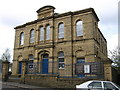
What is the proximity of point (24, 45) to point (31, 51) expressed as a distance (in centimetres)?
232

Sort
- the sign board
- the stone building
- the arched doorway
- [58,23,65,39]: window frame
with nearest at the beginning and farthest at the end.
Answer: the sign board, the stone building, the arched doorway, [58,23,65,39]: window frame

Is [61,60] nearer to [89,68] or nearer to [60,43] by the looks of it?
[60,43]

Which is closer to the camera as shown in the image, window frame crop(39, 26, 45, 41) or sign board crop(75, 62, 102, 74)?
sign board crop(75, 62, 102, 74)

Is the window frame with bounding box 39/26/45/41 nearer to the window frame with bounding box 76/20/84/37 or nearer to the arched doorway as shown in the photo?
the arched doorway

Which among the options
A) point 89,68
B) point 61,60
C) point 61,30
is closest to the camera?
point 89,68

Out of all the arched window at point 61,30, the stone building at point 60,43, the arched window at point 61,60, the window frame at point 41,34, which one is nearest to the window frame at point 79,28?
the stone building at point 60,43

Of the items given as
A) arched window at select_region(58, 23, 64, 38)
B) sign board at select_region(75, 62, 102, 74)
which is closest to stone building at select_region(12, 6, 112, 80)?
arched window at select_region(58, 23, 64, 38)

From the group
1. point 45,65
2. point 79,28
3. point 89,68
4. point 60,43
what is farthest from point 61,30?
point 89,68

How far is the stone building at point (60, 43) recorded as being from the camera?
19469mm

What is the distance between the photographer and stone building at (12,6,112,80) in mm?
19469

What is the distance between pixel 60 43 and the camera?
850 inches

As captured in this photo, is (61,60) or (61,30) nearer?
(61,60)

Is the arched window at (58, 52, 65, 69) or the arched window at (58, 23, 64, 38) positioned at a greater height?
the arched window at (58, 23, 64, 38)

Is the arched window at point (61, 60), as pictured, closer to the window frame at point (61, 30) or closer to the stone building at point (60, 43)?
the stone building at point (60, 43)
